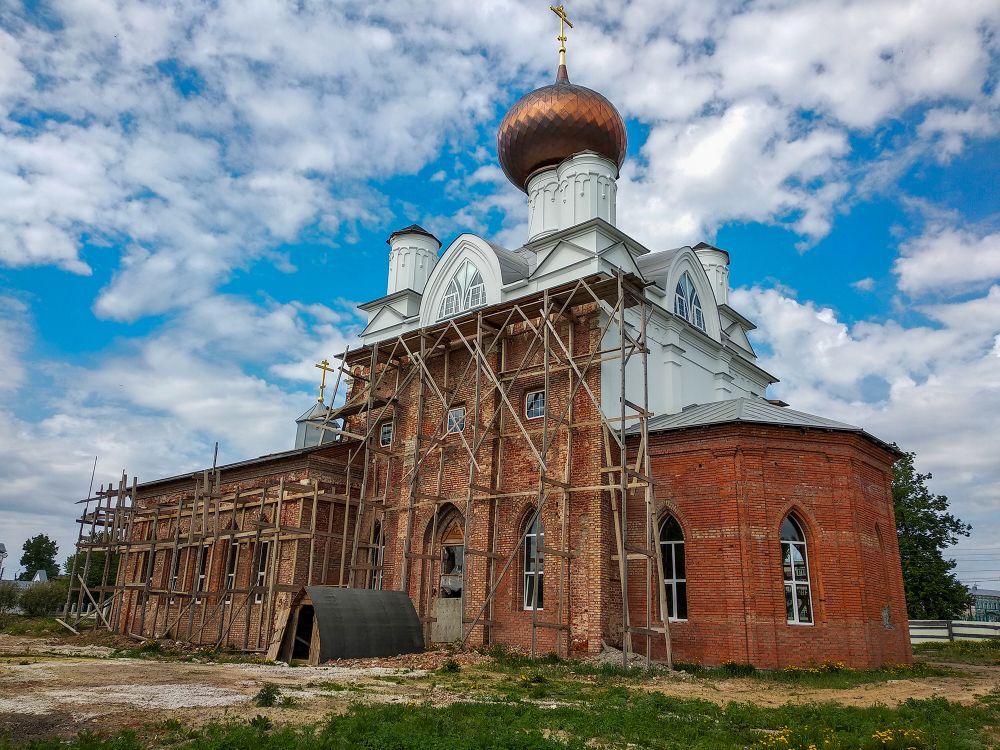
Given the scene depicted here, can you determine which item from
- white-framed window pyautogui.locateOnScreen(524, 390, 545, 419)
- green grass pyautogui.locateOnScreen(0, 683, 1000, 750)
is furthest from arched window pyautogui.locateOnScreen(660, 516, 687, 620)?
green grass pyautogui.locateOnScreen(0, 683, 1000, 750)

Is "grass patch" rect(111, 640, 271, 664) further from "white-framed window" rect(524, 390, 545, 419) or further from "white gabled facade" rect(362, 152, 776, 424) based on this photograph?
"white gabled facade" rect(362, 152, 776, 424)

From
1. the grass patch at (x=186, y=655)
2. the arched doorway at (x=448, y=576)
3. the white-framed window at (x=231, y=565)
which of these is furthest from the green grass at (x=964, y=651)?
the white-framed window at (x=231, y=565)

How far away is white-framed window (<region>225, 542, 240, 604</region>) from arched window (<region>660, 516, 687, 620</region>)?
448 inches

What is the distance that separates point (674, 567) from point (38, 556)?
222 ft

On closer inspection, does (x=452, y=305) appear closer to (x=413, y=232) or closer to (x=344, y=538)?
(x=413, y=232)

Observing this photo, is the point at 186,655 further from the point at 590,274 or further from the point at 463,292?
the point at 590,274

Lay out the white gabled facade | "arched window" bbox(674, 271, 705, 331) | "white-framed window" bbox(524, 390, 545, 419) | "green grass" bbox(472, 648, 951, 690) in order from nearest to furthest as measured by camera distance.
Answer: "green grass" bbox(472, 648, 951, 690) → "white-framed window" bbox(524, 390, 545, 419) → the white gabled facade → "arched window" bbox(674, 271, 705, 331)

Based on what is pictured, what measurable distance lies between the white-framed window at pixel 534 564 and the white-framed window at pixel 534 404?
8.00 ft

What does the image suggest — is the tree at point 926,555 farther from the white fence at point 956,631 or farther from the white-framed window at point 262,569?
the white-framed window at point 262,569

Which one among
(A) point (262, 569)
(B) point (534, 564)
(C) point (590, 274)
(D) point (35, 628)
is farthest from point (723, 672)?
(D) point (35, 628)

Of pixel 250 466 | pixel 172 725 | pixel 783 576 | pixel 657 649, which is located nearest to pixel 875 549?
pixel 783 576

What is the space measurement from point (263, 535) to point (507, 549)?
24.1 feet

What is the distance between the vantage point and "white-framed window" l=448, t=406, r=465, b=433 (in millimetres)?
18522

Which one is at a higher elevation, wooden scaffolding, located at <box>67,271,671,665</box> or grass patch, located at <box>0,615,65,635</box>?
wooden scaffolding, located at <box>67,271,671,665</box>
